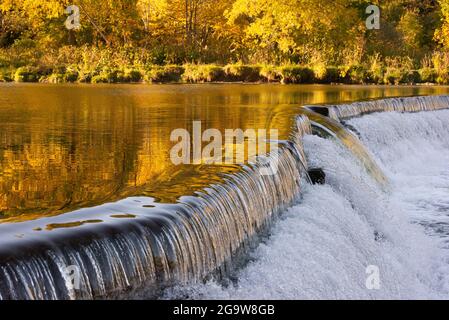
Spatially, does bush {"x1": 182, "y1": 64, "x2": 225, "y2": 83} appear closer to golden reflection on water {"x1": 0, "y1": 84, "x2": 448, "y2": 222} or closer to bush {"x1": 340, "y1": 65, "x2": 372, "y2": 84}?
bush {"x1": 340, "y1": 65, "x2": 372, "y2": 84}

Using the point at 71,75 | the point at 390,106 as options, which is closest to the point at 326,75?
the point at 71,75

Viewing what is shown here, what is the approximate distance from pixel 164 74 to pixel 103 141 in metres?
17.3

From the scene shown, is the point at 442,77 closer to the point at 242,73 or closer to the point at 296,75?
the point at 296,75

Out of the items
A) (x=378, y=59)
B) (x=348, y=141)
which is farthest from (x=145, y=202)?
(x=378, y=59)

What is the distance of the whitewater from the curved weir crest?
0.17 meters

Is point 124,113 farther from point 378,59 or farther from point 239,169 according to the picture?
point 378,59

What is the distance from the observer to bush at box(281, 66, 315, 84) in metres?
27.1

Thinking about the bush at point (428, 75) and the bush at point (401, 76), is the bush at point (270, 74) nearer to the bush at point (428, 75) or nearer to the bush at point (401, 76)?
the bush at point (401, 76)

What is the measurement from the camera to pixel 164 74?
1070 inches

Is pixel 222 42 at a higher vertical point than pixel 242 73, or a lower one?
higher

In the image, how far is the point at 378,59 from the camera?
29.5m

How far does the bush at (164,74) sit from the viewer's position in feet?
87.6

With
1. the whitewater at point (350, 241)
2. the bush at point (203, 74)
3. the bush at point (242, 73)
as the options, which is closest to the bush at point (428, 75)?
the bush at point (242, 73)

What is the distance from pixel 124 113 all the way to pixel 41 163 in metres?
5.62
